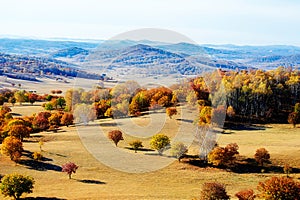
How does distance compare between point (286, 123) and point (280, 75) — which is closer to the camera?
point (286, 123)

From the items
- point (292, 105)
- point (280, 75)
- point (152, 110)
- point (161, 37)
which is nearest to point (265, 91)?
point (292, 105)

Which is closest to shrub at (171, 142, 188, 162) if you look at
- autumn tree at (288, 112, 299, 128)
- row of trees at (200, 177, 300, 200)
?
row of trees at (200, 177, 300, 200)

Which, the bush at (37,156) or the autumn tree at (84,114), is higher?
the autumn tree at (84,114)

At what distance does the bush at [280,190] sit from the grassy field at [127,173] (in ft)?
22.8

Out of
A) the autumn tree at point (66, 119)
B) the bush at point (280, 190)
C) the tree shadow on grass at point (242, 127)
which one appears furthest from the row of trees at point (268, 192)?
the autumn tree at point (66, 119)

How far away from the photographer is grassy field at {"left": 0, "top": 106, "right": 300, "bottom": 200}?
58.9 metres

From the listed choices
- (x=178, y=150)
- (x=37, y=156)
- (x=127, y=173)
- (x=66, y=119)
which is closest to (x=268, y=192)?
(x=178, y=150)

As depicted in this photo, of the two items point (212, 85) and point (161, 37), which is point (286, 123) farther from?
point (161, 37)

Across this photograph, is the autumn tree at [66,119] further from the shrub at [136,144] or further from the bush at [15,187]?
the bush at [15,187]

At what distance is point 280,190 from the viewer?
52.1m

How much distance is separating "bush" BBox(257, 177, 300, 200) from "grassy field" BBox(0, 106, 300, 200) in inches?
274

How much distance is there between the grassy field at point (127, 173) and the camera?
193 ft

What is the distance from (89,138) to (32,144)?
14.2 meters

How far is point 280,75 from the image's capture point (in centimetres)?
15100
